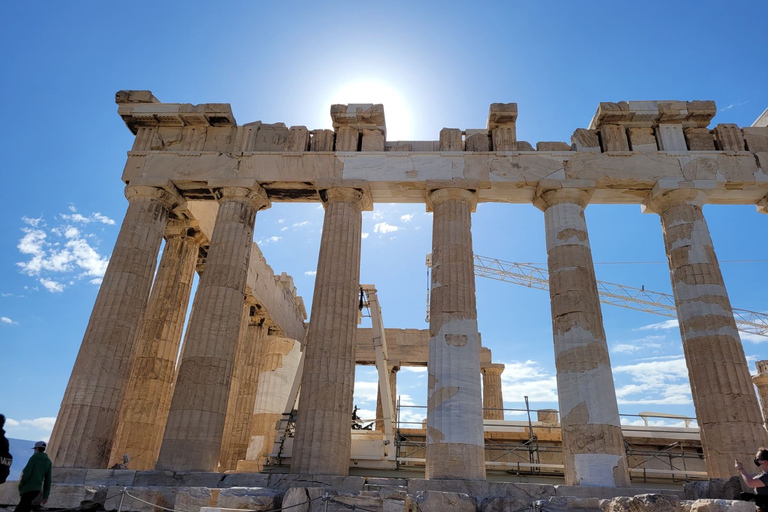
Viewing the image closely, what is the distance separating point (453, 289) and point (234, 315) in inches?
259

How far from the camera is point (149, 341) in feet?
65.6

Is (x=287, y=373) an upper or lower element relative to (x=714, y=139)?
lower

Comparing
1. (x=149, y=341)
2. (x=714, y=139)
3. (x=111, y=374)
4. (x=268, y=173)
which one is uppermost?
(x=714, y=139)

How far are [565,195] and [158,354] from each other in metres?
14.9

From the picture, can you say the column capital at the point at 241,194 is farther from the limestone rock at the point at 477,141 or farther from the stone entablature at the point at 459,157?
the limestone rock at the point at 477,141

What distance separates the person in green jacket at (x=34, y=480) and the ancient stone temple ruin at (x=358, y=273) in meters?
5.64

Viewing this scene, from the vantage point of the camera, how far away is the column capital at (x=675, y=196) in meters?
18.1

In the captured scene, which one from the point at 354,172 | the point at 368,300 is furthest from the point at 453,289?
the point at 368,300

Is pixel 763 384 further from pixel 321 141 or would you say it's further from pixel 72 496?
pixel 72 496

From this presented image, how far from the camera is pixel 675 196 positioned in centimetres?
1817

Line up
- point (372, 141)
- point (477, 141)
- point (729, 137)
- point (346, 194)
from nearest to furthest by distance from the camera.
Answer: point (346, 194)
point (729, 137)
point (477, 141)
point (372, 141)

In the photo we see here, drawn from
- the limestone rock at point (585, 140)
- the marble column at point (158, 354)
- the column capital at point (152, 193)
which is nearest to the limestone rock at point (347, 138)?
the column capital at point (152, 193)

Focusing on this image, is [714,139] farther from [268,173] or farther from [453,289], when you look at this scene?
[268,173]

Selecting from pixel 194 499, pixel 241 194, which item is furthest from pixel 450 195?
pixel 194 499
